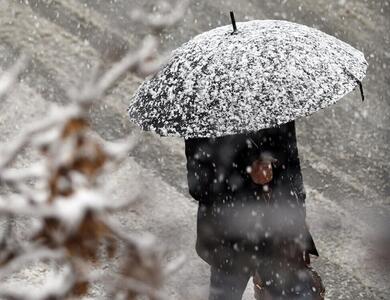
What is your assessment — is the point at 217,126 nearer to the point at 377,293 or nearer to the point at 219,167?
the point at 219,167

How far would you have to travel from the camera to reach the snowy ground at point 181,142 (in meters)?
5.83

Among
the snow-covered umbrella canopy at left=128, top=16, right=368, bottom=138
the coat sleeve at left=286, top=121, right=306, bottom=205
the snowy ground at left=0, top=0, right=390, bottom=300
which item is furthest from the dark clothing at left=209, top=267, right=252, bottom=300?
the snowy ground at left=0, top=0, right=390, bottom=300

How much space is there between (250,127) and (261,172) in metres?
0.26

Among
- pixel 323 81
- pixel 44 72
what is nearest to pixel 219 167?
pixel 323 81

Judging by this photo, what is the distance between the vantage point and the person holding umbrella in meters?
3.22

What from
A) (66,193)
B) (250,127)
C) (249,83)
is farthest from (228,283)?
(66,193)

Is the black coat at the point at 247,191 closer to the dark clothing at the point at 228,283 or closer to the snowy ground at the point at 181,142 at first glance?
the dark clothing at the point at 228,283

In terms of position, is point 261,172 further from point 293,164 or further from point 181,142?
point 181,142

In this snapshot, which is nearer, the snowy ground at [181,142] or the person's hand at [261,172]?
the person's hand at [261,172]

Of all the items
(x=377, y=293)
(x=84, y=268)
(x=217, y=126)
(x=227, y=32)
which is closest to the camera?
(x=84, y=268)

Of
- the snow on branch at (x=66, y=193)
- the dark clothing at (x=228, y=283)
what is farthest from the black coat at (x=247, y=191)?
the snow on branch at (x=66, y=193)

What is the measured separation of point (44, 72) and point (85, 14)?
1.11 metres

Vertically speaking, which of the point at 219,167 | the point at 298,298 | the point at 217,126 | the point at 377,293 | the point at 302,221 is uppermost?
the point at 217,126

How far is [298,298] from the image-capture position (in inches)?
143
